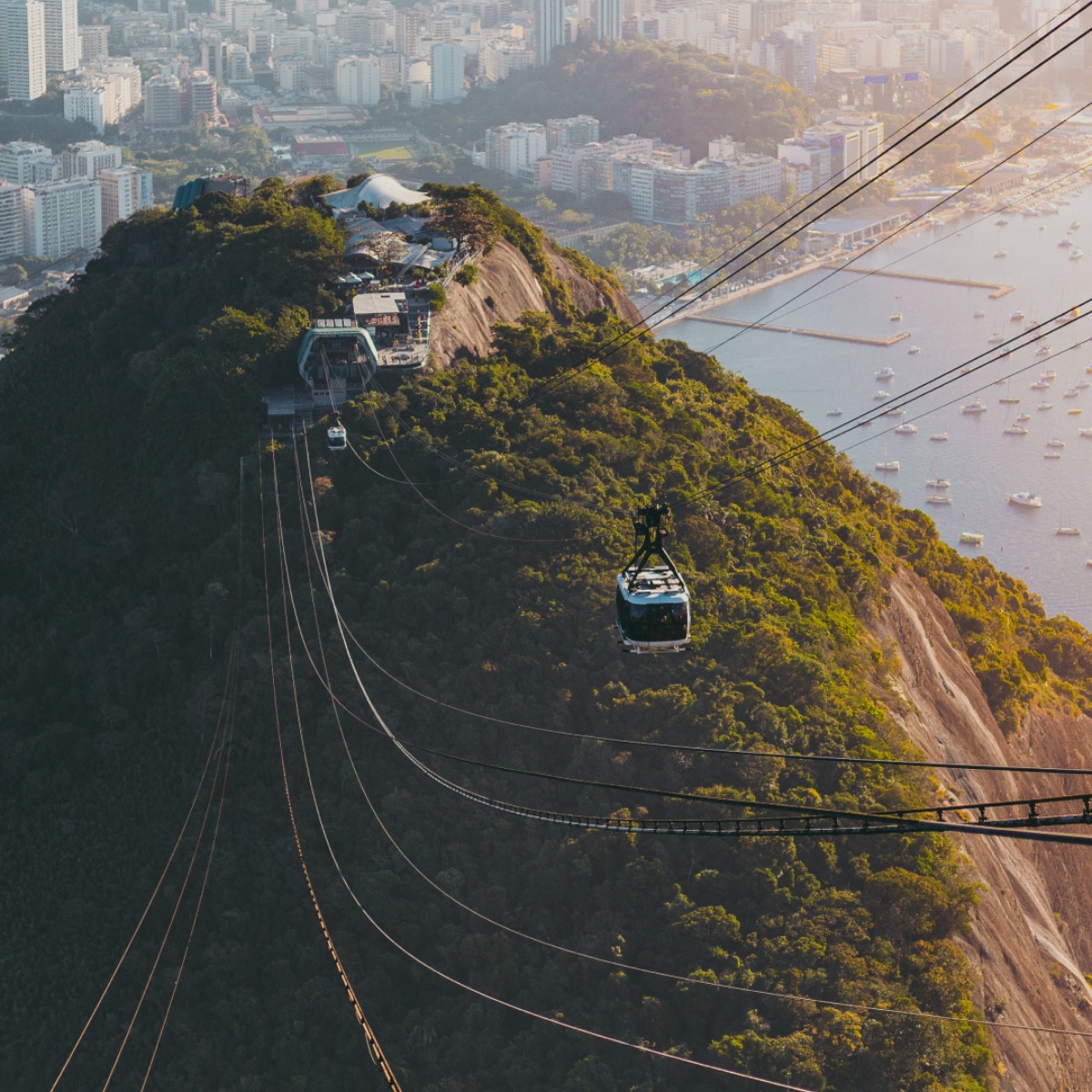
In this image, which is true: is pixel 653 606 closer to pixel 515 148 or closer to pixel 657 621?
pixel 657 621

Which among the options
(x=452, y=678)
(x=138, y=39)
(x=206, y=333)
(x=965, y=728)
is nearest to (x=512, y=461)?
(x=452, y=678)

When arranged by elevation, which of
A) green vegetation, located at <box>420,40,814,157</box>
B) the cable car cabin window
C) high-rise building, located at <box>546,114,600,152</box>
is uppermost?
green vegetation, located at <box>420,40,814,157</box>

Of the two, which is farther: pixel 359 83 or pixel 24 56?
pixel 359 83

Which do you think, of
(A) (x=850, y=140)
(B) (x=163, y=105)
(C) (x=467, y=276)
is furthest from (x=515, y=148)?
(C) (x=467, y=276)

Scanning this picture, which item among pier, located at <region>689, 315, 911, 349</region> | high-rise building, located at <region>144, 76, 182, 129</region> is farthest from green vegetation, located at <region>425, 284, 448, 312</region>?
high-rise building, located at <region>144, 76, 182, 129</region>

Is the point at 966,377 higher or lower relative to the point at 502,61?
lower

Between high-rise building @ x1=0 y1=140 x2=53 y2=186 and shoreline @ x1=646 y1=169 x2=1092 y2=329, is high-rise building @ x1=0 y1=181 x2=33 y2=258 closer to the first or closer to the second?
high-rise building @ x1=0 y1=140 x2=53 y2=186
